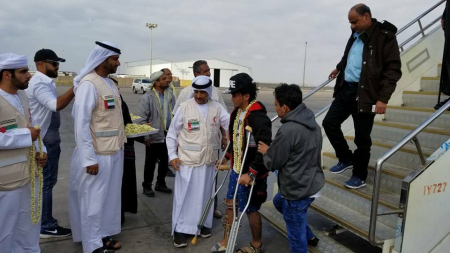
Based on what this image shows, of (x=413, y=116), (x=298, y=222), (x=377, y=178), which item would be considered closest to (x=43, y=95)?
(x=298, y=222)

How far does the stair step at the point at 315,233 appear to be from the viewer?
344cm

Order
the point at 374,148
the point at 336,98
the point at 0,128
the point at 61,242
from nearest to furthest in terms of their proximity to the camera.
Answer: the point at 0,128, the point at 61,242, the point at 336,98, the point at 374,148

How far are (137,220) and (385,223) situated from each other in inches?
118

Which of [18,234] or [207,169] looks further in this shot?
[207,169]

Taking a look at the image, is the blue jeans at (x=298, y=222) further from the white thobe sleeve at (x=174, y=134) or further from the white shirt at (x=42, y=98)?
the white shirt at (x=42, y=98)

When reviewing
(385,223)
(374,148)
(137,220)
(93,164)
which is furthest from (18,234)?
(374,148)

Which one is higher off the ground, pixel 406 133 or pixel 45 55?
pixel 45 55

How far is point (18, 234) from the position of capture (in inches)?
119

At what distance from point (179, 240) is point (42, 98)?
2.14 meters

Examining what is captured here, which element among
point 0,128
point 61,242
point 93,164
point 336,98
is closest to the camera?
point 0,128

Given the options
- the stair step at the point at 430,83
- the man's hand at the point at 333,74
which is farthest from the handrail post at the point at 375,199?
the stair step at the point at 430,83

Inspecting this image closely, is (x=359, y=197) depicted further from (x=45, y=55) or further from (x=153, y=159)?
(x=45, y=55)

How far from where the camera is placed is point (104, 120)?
3.51 meters

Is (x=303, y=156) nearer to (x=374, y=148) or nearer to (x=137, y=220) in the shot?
(x=374, y=148)
